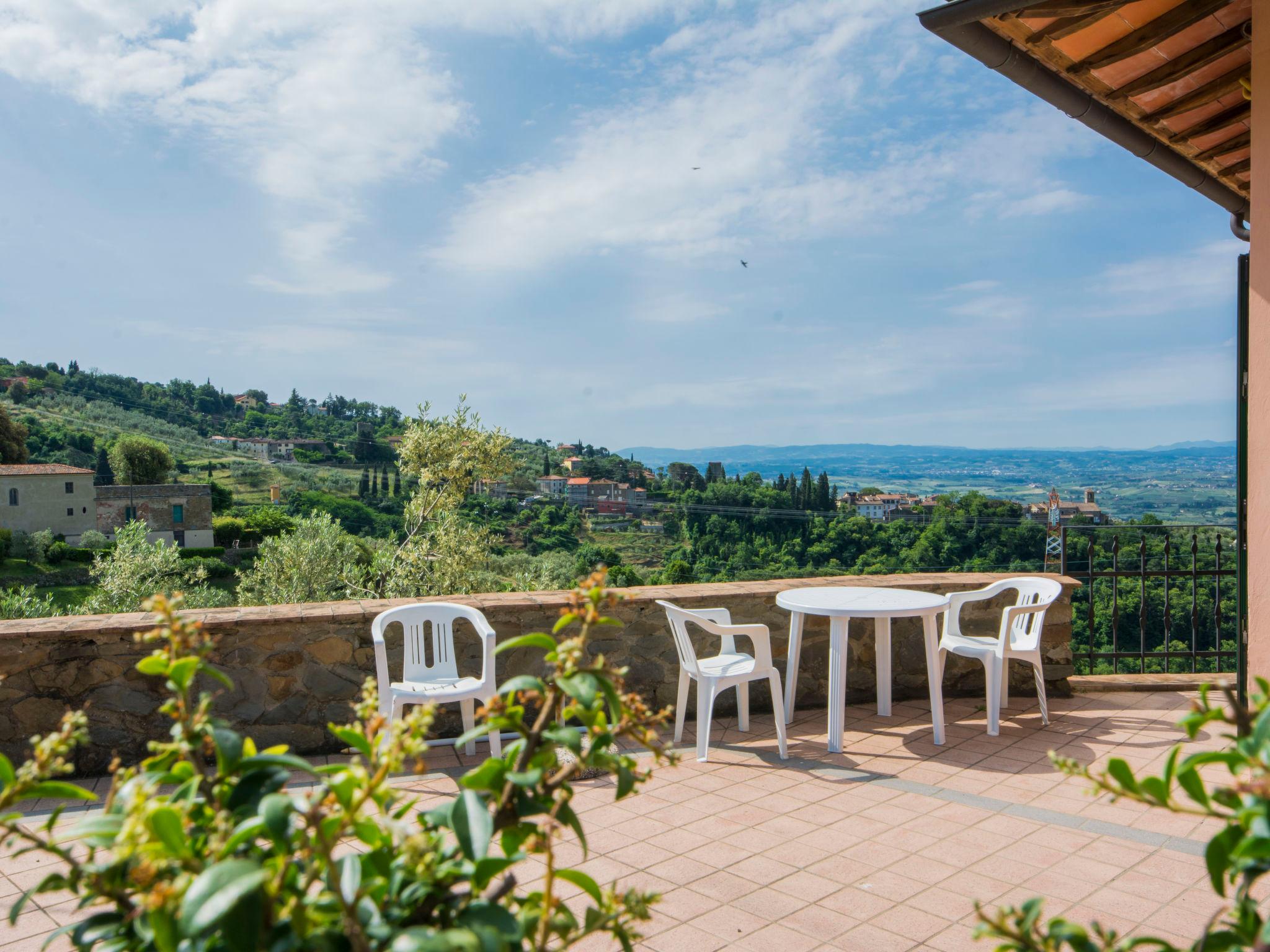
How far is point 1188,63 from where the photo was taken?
306 centimetres

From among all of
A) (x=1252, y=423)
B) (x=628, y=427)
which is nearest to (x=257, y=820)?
(x=1252, y=423)

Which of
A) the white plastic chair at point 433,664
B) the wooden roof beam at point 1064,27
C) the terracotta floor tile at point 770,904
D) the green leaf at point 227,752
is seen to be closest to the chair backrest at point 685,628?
the white plastic chair at point 433,664

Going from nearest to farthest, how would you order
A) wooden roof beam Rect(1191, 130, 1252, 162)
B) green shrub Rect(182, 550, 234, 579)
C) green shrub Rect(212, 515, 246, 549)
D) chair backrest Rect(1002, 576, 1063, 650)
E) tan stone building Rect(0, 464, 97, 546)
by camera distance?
wooden roof beam Rect(1191, 130, 1252, 162)
chair backrest Rect(1002, 576, 1063, 650)
green shrub Rect(182, 550, 234, 579)
green shrub Rect(212, 515, 246, 549)
tan stone building Rect(0, 464, 97, 546)

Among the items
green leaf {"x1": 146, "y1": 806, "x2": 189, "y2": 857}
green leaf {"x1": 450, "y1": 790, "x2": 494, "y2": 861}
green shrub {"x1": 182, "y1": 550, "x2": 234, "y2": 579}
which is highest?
green leaf {"x1": 146, "y1": 806, "x2": 189, "y2": 857}

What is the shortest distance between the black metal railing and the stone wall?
1.82ft

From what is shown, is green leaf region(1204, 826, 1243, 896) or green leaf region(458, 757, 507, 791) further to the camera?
green leaf region(458, 757, 507, 791)

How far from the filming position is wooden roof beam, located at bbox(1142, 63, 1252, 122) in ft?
10.5

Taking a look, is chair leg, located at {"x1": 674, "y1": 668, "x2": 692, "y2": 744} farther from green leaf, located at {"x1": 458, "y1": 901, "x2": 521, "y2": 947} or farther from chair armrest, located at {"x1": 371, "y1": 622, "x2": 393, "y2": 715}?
green leaf, located at {"x1": 458, "y1": 901, "x2": 521, "y2": 947}

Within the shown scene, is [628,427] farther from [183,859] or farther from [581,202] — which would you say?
[183,859]

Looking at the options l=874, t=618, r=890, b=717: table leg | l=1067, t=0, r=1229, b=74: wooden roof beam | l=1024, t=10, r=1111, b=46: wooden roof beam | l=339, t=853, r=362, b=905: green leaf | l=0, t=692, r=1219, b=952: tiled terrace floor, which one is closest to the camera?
l=339, t=853, r=362, b=905: green leaf

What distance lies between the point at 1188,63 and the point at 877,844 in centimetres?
307

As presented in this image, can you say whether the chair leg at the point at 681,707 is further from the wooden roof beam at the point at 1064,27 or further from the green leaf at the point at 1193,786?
the green leaf at the point at 1193,786

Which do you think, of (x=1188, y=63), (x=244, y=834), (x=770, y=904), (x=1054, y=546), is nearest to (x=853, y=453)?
(x=1054, y=546)

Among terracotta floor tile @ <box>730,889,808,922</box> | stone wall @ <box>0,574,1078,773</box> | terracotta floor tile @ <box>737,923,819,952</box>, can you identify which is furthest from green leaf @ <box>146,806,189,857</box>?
stone wall @ <box>0,574,1078,773</box>
